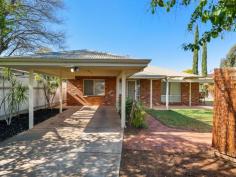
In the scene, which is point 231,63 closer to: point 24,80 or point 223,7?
point 24,80

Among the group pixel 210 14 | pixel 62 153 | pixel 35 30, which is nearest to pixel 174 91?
pixel 35 30

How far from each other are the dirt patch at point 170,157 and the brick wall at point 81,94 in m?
11.8

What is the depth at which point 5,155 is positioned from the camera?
5.69 m

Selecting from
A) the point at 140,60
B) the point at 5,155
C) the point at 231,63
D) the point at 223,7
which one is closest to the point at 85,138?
the point at 5,155

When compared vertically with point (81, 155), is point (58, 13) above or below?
above

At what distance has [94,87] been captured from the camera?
66.7 ft

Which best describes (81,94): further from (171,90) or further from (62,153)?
(62,153)

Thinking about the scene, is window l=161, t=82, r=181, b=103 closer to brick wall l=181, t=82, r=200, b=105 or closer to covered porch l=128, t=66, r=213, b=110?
covered porch l=128, t=66, r=213, b=110

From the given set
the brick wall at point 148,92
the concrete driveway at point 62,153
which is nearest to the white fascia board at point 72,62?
the concrete driveway at point 62,153

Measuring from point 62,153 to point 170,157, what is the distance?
282 centimetres

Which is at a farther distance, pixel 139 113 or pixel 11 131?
pixel 139 113

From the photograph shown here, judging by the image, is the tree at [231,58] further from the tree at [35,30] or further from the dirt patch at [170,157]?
the dirt patch at [170,157]

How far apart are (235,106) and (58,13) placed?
1656cm

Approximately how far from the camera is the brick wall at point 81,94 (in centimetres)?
2008
